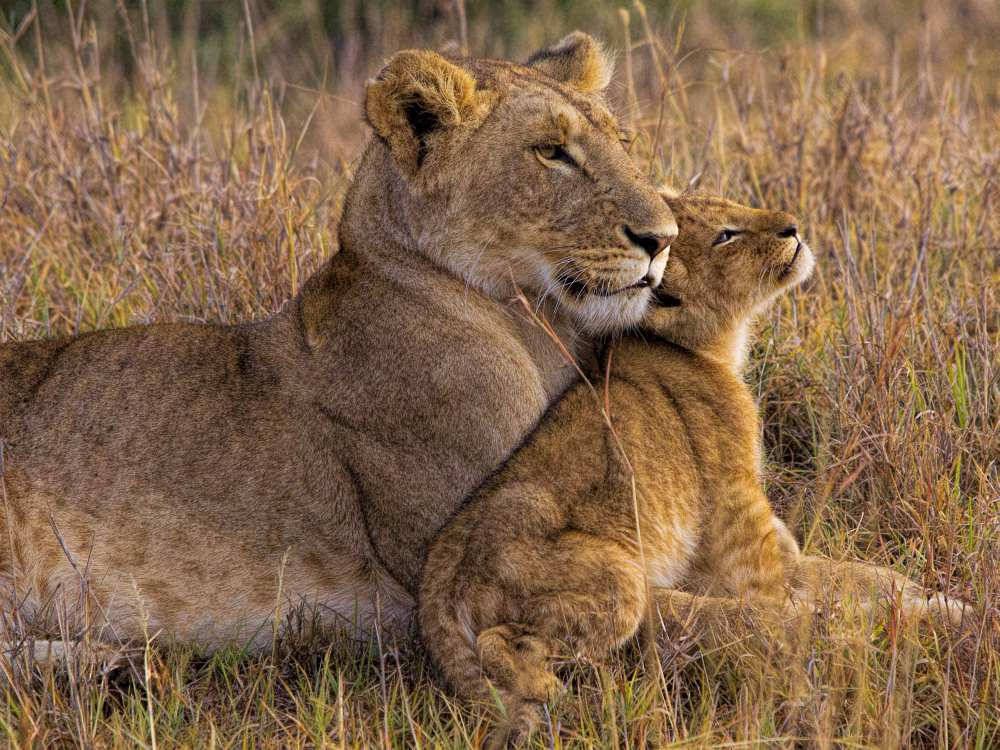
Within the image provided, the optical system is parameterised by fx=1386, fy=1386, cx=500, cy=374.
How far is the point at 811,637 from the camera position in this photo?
3.10 metres

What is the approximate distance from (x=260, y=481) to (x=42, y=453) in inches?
22.9

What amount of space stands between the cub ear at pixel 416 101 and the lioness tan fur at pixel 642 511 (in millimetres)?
710

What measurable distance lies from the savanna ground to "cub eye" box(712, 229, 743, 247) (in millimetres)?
519

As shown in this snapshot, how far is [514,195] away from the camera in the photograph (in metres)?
3.39

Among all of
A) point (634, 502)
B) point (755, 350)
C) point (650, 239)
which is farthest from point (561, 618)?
point (755, 350)

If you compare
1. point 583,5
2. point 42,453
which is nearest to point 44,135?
point 42,453

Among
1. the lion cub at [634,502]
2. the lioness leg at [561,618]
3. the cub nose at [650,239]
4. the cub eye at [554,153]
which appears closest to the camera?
the lioness leg at [561,618]

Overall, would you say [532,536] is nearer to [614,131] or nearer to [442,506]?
[442,506]

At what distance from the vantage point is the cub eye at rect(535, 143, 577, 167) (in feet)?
11.3

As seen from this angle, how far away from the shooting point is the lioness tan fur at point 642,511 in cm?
302

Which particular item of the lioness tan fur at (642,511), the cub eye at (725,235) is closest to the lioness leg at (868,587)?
the lioness tan fur at (642,511)

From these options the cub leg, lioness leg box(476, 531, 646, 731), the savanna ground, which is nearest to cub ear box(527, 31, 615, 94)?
the savanna ground

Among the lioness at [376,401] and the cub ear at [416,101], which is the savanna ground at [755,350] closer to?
the lioness at [376,401]

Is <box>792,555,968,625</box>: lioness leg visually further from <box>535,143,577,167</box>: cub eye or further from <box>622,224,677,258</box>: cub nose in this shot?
<box>535,143,577,167</box>: cub eye
